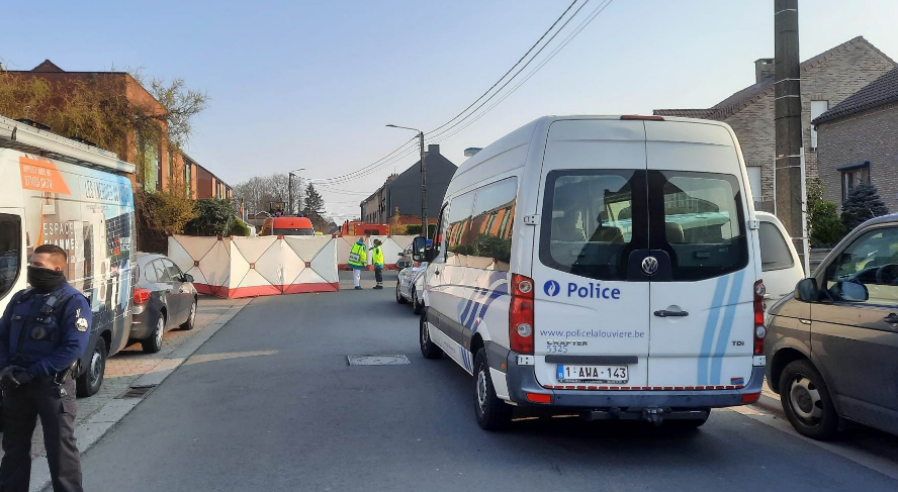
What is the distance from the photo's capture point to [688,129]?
5582 mm

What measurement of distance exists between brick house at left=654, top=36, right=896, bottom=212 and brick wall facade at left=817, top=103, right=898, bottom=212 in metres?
3.25

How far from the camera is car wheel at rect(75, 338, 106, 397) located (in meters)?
7.48

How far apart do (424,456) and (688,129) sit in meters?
3.28

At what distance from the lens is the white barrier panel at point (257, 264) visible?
65.4 ft

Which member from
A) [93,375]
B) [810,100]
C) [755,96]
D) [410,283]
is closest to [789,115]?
[93,375]

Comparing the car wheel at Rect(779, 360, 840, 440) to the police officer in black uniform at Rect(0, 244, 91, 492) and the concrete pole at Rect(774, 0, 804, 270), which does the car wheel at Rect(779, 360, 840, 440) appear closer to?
the concrete pole at Rect(774, 0, 804, 270)

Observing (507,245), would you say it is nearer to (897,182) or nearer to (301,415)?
(301,415)

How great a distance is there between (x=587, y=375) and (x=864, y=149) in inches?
999

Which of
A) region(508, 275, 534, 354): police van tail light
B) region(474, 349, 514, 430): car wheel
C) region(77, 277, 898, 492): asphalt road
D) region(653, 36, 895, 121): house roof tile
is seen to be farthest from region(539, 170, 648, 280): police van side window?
region(653, 36, 895, 121): house roof tile

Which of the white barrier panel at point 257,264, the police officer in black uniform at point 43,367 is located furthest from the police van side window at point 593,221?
the white barrier panel at point 257,264

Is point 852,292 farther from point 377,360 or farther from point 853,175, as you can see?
point 853,175

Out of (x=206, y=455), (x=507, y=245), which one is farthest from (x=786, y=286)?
(x=206, y=455)

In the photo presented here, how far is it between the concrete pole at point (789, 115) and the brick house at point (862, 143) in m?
19.5

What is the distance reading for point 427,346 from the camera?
32.5 ft
